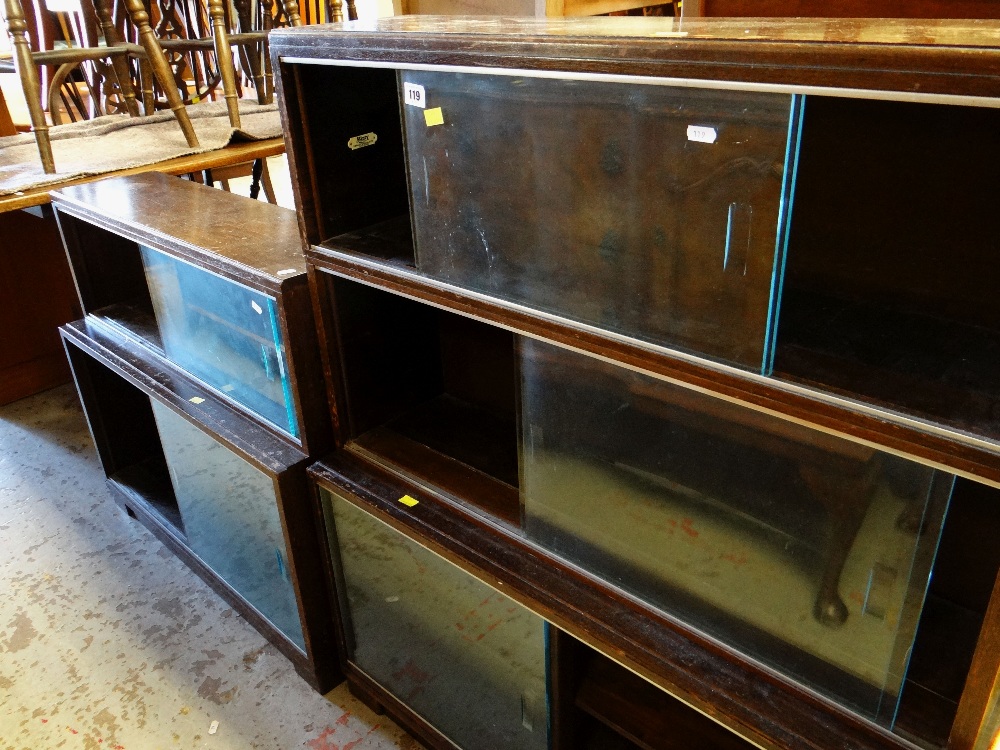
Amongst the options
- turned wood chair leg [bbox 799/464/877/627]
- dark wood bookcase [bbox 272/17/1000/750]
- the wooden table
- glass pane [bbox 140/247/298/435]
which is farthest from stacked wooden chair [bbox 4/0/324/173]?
turned wood chair leg [bbox 799/464/877/627]

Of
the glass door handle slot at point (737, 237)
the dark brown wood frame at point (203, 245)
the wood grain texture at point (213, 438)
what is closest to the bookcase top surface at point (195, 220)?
the dark brown wood frame at point (203, 245)

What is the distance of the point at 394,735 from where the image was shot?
1497mm

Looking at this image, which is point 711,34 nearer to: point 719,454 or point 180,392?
point 719,454

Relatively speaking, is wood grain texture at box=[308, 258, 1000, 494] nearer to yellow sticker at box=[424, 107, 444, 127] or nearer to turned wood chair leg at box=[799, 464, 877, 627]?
turned wood chair leg at box=[799, 464, 877, 627]

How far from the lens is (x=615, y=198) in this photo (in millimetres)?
783

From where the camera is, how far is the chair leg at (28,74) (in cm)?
196

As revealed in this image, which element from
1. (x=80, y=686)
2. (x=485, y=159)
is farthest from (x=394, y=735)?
(x=485, y=159)

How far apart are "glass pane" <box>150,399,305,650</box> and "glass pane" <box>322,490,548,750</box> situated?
0.16 m

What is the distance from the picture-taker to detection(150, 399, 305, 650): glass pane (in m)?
1.51

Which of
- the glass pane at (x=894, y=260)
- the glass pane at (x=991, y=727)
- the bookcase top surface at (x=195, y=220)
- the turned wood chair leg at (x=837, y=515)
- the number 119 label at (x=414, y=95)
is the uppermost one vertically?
the number 119 label at (x=414, y=95)

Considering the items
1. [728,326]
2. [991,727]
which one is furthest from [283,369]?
[991,727]

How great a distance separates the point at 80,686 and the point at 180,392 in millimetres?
643

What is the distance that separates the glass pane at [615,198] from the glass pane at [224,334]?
1.58ft

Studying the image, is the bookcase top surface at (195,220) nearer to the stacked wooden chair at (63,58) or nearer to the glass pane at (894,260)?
the stacked wooden chair at (63,58)
